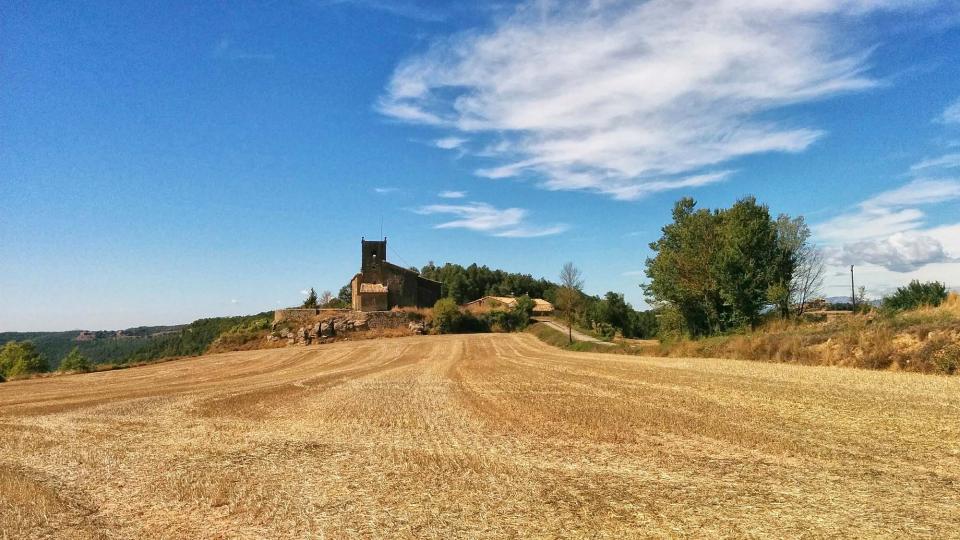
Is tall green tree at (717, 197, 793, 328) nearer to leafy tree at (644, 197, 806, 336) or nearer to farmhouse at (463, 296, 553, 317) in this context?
leafy tree at (644, 197, 806, 336)

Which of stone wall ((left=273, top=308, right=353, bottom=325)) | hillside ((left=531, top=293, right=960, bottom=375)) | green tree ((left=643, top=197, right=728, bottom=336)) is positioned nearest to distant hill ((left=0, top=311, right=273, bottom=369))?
stone wall ((left=273, top=308, right=353, bottom=325))

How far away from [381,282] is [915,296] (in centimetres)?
6044

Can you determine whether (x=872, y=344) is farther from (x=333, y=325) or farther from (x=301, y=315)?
(x=301, y=315)

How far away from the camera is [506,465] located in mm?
9289

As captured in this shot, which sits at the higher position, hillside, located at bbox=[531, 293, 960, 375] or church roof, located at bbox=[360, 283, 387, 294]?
church roof, located at bbox=[360, 283, 387, 294]

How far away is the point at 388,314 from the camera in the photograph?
73375 mm

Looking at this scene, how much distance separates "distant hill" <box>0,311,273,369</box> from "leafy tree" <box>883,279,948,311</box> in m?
65.9

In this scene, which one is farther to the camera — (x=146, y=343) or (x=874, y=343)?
(x=146, y=343)

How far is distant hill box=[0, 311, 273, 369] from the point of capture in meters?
88.4

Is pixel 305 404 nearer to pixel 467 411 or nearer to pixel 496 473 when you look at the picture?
pixel 467 411

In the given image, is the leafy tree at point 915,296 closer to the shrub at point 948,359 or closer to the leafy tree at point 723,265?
the leafy tree at point 723,265

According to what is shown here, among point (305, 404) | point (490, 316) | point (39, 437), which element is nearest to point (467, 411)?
point (305, 404)

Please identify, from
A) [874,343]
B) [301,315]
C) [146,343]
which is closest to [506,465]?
[874,343]

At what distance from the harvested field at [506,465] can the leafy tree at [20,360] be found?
63705mm
